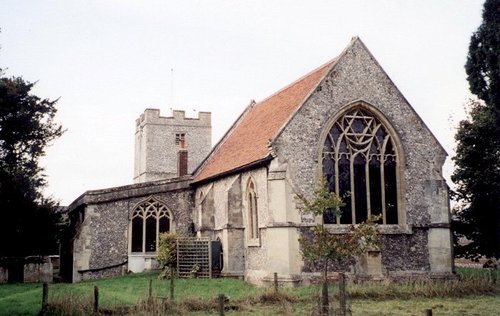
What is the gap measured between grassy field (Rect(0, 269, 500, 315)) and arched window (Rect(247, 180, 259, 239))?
243 centimetres

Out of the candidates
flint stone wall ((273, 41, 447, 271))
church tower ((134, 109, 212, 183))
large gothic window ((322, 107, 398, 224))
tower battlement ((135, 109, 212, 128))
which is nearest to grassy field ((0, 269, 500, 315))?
flint stone wall ((273, 41, 447, 271))

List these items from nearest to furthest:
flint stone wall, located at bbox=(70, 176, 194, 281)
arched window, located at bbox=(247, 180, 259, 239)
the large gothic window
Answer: the large gothic window → arched window, located at bbox=(247, 180, 259, 239) → flint stone wall, located at bbox=(70, 176, 194, 281)

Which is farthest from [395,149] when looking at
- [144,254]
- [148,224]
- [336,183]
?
[144,254]

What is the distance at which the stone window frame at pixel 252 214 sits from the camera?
851 inches

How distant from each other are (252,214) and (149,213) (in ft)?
22.5

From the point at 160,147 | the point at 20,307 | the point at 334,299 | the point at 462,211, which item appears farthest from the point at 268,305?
the point at 160,147

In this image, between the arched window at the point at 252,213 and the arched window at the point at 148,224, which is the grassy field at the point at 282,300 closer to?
the arched window at the point at 252,213

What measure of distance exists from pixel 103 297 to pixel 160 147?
3727 centimetres

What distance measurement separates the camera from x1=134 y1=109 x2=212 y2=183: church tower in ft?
175

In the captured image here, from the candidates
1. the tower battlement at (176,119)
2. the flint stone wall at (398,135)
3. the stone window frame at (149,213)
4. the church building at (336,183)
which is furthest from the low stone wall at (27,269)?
the tower battlement at (176,119)

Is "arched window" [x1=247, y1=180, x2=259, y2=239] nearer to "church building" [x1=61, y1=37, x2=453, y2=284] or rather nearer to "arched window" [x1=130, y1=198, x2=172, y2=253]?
"church building" [x1=61, y1=37, x2=453, y2=284]

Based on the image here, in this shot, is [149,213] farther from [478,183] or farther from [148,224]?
[478,183]

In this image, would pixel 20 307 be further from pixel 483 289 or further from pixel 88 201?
pixel 483 289

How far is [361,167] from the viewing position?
21.0 metres
